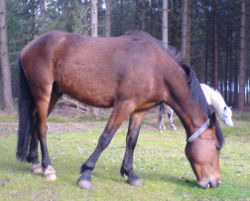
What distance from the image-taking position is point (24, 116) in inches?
197

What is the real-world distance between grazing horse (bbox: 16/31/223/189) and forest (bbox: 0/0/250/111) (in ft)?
29.4

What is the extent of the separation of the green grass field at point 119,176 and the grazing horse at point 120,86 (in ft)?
0.71

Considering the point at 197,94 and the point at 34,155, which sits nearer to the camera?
the point at 197,94

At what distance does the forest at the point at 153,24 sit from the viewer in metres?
15.2

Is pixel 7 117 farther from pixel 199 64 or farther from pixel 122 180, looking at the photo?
pixel 199 64

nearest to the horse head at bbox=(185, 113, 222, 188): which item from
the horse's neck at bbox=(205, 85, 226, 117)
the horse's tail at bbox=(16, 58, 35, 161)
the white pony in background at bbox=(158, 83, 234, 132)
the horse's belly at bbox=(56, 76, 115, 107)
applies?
the horse's belly at bbox=(56, 76, 115, 107)

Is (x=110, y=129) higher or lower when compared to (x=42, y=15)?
lower

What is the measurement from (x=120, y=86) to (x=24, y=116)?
177cm

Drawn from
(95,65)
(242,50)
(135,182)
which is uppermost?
(95,65)

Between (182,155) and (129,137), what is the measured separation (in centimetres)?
244

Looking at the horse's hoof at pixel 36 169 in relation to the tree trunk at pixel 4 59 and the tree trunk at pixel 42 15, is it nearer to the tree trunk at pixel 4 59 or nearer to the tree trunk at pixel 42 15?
the tree trunk at pixel 4 59

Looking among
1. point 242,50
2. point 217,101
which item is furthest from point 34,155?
point 242,50

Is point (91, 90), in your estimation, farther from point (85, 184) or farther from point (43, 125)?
point (85, 184)

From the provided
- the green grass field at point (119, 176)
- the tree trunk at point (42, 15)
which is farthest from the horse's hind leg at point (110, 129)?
the tree trunk at point (42, 15)
